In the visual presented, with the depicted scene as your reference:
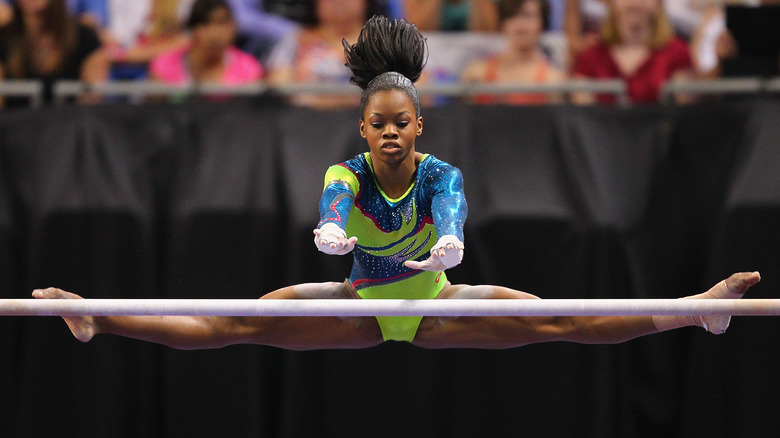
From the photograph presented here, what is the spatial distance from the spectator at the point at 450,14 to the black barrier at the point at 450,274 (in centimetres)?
72

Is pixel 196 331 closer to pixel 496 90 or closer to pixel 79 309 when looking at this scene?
pixel 79 309

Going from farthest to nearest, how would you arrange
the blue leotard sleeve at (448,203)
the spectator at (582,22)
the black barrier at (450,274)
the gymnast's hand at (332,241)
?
1. the spectator at (582,22)
2. the black barrier at (450,274)
3. the blue leotard sleeve at (448,203)
4. the gymnast's hand at (332,241)

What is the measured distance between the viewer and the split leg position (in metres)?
2.98

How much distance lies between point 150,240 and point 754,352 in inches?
98.9

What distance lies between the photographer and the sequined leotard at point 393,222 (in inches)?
110

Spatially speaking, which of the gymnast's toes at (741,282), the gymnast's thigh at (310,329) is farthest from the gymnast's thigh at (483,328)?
the gymnast's toes at (741,282)

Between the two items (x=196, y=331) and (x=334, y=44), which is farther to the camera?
(x=334, y=44)

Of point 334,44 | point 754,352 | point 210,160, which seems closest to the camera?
point 754,352

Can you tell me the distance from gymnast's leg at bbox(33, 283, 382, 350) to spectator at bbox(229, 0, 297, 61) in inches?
82.6

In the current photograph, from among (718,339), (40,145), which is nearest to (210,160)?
(40,145)

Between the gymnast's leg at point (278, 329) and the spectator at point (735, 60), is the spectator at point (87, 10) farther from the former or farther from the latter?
the spectator at point (735, 60)

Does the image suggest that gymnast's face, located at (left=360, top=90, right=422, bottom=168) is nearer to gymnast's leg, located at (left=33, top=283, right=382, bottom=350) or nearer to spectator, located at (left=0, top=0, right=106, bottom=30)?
gymnast's leg, located at (left=33, top=283, right=382, bottom=350)

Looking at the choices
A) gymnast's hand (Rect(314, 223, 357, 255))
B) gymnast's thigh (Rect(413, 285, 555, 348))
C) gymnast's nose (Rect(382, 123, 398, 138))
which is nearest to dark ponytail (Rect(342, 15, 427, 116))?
gymnast's nose (Rect(382, 123, 398, 138))

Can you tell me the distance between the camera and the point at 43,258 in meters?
3.97
